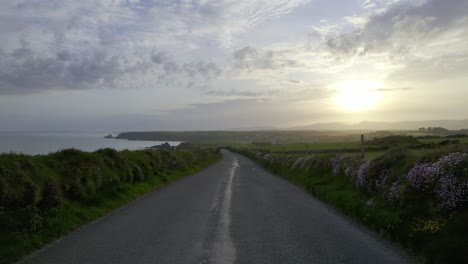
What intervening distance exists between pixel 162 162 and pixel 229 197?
14.1 m

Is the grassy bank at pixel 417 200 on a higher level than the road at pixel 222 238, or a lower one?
higher

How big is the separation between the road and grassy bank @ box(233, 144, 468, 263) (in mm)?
509

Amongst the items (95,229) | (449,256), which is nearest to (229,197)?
(95,229)

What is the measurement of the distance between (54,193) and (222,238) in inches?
254

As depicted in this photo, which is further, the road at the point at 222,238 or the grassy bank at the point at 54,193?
the grassy bank at the point at 54,193

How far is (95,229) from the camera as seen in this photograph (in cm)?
1123

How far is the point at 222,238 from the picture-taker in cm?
975

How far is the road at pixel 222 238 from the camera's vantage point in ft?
26.7

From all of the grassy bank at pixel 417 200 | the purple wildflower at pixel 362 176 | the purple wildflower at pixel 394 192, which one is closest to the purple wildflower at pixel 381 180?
the grassy bank at pixel 417 200

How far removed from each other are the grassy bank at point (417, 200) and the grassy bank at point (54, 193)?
8.14 meters

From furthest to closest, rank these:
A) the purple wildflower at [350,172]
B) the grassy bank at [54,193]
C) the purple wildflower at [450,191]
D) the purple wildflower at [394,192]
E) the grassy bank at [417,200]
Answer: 1. the purple wildflower at [350,172]
2. the purple wildflower at [394,192]
3. the grassy bank at [54,193]
4. the purple wildflower at [450,191]
5. the grassy bank at [417,200]

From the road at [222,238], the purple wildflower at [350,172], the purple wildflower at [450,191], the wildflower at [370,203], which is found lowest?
the road at [222,238]

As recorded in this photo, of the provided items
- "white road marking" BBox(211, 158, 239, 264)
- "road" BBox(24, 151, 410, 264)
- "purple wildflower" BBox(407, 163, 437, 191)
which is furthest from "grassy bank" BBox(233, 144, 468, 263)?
"white road marking" BBox(211, 158, 239, 264)

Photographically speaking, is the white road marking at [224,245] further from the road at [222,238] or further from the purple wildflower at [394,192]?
the purple wildflower at [394,192]
